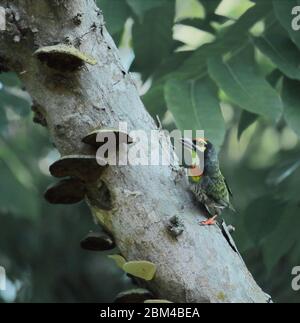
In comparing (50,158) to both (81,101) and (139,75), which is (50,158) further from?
(81,101)

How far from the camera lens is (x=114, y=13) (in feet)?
12.2

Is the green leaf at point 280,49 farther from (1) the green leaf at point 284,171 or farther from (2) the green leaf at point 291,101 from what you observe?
(1) the green leaf at point 284,171

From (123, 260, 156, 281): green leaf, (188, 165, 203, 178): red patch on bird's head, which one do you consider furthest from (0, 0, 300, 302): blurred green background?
(123, 260, 156, 281): green leaf

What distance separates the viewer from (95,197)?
105 inches

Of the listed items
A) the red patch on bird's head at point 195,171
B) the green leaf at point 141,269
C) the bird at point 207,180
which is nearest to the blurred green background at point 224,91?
the bird at point 207,180

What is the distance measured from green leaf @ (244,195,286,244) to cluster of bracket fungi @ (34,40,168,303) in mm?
1254

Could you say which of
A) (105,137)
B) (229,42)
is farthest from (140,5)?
(105,137)

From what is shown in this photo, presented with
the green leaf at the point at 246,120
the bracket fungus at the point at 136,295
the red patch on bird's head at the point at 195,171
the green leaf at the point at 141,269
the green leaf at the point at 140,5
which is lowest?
the green leaf at the point at 246,120

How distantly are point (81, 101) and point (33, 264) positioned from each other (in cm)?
394

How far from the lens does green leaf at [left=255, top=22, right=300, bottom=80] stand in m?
3.54

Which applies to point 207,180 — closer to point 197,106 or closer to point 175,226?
point 175,226

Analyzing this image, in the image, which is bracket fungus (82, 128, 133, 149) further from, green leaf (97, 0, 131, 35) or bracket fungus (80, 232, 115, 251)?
green leaf (97, 0, 131, 35)

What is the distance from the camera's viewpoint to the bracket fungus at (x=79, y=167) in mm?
2496

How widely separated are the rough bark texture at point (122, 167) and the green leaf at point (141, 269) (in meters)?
0.04
